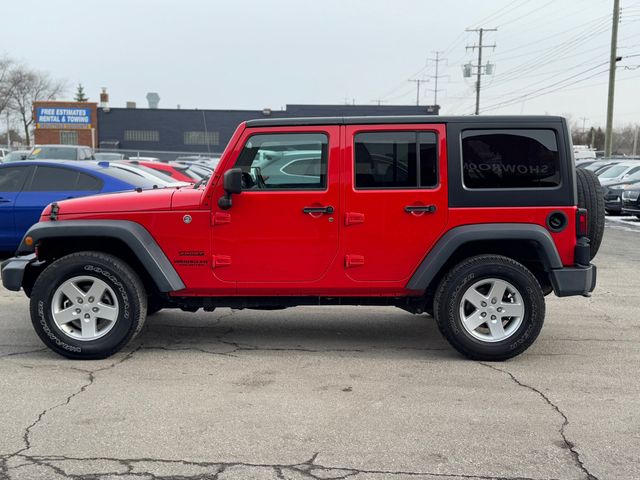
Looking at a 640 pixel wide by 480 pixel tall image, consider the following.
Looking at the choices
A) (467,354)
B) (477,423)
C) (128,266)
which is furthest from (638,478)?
(128,266)

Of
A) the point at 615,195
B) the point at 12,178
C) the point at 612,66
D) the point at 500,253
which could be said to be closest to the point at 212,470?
the point at 500,253

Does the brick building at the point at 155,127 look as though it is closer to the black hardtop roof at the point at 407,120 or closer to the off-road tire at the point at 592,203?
the black hardtop roof at the point at 407,120

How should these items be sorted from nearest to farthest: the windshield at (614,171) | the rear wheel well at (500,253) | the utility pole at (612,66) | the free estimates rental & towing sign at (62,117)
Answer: the rear wheel well at (500,253)
the windshield at (614,171)
the utility pole at (612,66)
the free estimates rental & towing sign at (62,117)

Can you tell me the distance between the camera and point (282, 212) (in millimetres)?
5488

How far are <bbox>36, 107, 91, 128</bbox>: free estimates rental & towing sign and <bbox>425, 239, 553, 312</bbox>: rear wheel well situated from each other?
184 feet

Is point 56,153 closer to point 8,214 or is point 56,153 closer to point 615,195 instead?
point 8,214

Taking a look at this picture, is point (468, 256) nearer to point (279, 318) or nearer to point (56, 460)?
point (279, 318)

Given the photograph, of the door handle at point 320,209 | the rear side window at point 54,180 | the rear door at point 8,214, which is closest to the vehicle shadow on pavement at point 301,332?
the door handle at point 320,209

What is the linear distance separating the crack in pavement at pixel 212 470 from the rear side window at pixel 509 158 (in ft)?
8.36

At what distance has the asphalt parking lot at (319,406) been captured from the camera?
372cm

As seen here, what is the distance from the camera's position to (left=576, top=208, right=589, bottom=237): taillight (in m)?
5.46

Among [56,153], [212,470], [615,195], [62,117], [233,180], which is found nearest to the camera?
[212,470]

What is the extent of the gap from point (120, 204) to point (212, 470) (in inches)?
106

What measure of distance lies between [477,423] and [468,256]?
5.60 feet
